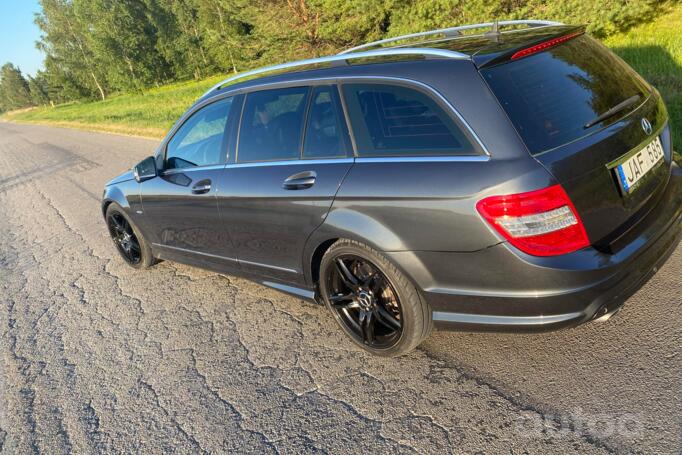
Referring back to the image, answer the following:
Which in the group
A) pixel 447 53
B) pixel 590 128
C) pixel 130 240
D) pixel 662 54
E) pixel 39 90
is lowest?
pixel 39 90

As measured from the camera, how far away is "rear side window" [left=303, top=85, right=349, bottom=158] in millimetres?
2986

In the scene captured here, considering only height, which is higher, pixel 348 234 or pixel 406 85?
pixel 406 85

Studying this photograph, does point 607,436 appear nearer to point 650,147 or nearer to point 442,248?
point 442,248

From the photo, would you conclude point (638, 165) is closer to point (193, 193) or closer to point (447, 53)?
point (447, 53)

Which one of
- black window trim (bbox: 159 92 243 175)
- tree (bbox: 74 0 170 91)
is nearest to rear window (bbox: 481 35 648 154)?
black window trim (bbox: 159 92 243 175)

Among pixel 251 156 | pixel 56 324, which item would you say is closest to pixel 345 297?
pixel 251 156

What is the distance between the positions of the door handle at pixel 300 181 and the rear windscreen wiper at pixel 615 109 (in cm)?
148

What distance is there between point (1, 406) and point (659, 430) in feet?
12.7

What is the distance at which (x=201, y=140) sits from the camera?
4250mm

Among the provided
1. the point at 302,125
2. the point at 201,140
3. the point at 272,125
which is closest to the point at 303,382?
the point at 302,125

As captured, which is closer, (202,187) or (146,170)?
(202,187)

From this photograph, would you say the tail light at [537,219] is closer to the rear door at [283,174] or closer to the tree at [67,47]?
the rear door at [283,174]

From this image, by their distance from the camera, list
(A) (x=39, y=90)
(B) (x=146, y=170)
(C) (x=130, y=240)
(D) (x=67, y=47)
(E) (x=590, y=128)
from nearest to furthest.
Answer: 1. (E) (x=590, y=128)
2. (B) (x=146, y=170)
3. (C) (x=130, y=240)
4. (D) (x=67, y=47)
5. (A) (x=39, y=90)

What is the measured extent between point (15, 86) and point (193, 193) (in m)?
131
